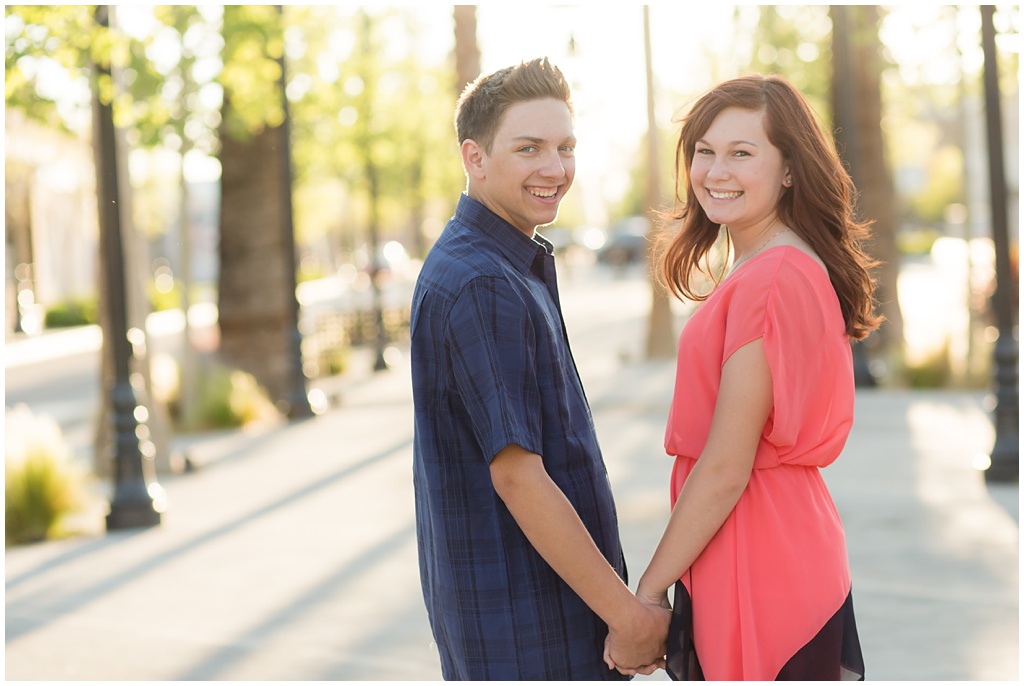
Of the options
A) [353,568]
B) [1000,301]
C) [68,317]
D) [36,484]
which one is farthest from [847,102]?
[68,317]

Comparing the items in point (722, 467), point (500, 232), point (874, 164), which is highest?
point (874, 164)

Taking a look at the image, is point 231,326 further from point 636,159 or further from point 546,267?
point 636,159

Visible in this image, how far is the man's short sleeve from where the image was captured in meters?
2.38

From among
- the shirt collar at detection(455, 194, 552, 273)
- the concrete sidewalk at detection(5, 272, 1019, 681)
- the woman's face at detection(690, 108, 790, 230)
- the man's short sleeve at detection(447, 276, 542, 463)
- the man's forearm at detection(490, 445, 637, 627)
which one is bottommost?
the concrete sidewalk at detection(5, 272, 1019, 681)

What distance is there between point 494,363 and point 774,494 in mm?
690

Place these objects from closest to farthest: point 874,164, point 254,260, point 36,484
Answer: point 36,484 → point 254,260 → point 874,164

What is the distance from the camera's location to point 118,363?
822 cm

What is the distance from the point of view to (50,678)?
4969 millimetres

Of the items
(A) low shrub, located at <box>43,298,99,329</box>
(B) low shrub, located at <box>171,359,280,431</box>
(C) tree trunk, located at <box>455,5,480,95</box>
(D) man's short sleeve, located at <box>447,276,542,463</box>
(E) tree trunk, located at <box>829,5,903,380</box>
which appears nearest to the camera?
(D) man's short sleeve, located at <box>447,276,542,463</box>

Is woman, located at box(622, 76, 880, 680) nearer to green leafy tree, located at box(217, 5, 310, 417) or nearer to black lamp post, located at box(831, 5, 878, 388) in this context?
black lamp post, located at box(831, 5, 878, 388)

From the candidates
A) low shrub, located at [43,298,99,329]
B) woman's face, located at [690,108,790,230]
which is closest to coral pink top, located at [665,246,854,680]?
woman's face, located at [690,108,790,230]

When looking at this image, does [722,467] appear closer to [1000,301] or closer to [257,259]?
[1000,301]

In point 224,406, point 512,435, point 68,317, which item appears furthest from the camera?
point 68,317

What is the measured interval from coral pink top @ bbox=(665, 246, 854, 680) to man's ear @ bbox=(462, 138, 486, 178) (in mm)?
589
